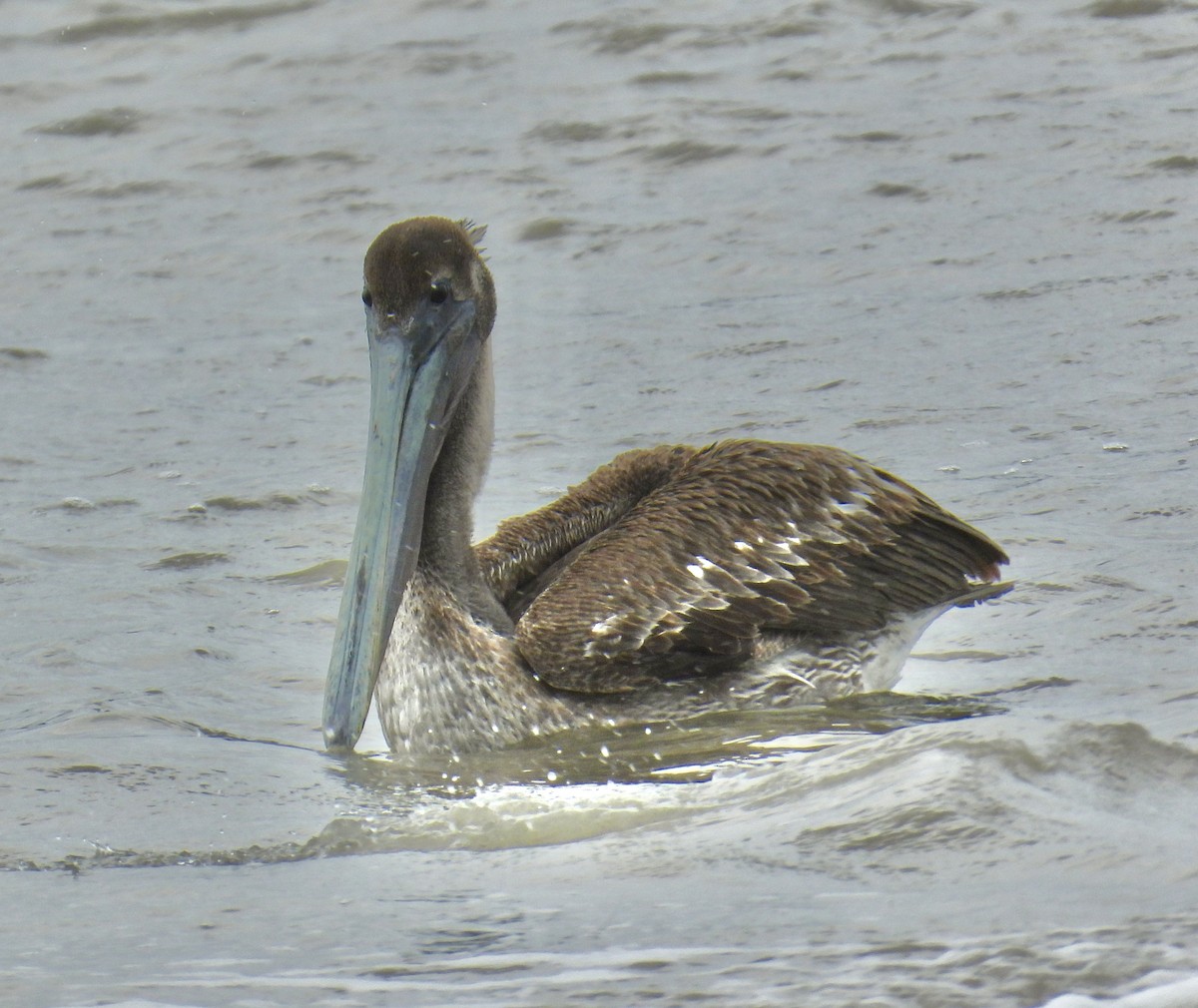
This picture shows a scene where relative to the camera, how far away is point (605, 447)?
7438 mm

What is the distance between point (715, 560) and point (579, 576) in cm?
36

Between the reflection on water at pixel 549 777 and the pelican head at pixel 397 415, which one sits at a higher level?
the pelican head at pixel 397 415

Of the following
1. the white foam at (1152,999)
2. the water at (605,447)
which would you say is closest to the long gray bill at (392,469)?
the water at (605,447)

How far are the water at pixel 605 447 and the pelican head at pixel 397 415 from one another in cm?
26

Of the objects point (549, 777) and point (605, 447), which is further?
point (605, 447)

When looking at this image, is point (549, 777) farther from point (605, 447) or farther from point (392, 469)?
point (605, 447)

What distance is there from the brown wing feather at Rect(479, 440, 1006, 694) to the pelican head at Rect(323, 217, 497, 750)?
1.27 ft

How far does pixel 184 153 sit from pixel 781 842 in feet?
29.6

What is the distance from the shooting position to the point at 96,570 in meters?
6.32

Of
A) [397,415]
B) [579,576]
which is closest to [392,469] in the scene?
[397,415]

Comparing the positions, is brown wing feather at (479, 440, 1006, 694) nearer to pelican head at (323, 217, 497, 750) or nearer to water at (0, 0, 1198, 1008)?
water at (0, 0, 1198, 1008)

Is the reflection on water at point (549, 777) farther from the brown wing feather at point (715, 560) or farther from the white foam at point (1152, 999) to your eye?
the white foam at point (1152, 999)

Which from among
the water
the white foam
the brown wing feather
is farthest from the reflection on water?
the white foam

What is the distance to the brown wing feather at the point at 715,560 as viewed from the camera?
502cm
